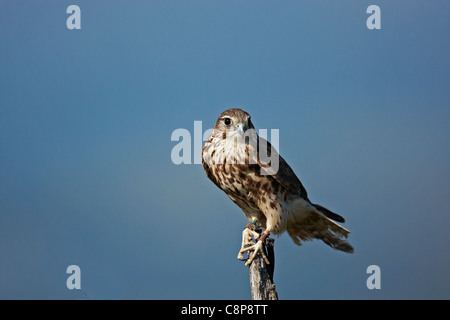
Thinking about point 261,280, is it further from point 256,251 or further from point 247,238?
point 247,238

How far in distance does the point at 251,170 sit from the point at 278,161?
1.33ft

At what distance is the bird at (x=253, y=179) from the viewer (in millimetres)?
5250

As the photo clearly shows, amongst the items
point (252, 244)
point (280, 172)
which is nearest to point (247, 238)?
point (252, 244)

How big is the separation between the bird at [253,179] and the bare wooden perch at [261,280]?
0.07 meters

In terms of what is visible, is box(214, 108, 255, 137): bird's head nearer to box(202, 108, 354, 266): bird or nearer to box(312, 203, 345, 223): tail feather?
box(202, 108, 354, 266): bird

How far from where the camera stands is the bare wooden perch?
5.00 metres

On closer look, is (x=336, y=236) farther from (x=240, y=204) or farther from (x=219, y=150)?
(x=219, y=150)

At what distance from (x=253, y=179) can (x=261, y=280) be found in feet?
3.58

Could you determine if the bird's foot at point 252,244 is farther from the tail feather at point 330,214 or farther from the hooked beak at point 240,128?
the hooked beak at point 240,128

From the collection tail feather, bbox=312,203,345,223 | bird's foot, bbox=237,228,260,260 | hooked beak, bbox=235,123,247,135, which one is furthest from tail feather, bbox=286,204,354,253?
hooked beak, bbox=235,123,247,135

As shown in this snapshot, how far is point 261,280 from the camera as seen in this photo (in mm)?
5051

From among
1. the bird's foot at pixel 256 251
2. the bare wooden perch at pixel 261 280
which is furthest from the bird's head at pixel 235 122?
the bare wooden perch at pixel 261 280

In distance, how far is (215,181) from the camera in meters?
5.61

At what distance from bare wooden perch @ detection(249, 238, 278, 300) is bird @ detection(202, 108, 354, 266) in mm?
66
